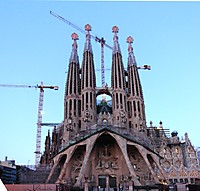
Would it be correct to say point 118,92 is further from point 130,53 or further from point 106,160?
point 106,160

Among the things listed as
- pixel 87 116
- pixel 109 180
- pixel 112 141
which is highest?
pixel 87 116

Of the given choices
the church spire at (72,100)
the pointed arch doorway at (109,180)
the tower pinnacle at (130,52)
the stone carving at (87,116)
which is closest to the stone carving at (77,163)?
the pointed arch doorway at (109,180)

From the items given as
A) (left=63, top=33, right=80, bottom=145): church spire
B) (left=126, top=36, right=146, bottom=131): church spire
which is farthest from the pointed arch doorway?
(left=126, top=36, right=146, bottom=131): church spire

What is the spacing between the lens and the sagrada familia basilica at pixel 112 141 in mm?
47250

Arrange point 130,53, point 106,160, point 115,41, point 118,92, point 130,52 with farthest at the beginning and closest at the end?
point 130,52 < point 130,53 < point 115,41 < point 118,92 < point 106,160

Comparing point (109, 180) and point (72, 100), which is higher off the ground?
point (72, 100)

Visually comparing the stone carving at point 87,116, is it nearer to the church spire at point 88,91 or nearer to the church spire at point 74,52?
the church spire at point 88,91

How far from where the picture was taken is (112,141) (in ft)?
171

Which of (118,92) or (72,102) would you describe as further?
(118,92)

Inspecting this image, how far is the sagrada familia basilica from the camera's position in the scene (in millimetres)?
47250

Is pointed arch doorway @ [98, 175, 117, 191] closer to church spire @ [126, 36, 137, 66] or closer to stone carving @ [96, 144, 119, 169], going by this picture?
→ stone carving @ [96, 144, 119, 169]

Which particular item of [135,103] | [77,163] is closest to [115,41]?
[135,103]

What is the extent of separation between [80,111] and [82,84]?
7.36m

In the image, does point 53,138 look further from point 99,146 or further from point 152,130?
Result: point 152,130
